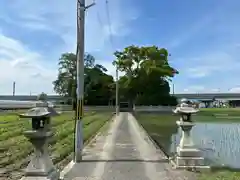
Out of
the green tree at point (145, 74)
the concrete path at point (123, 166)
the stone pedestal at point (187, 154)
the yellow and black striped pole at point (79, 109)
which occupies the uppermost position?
the green tree at point (145, 74)

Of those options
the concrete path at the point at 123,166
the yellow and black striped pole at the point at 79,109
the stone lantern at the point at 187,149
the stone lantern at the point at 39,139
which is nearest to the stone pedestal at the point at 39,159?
the stone lantern at the point at 39,139

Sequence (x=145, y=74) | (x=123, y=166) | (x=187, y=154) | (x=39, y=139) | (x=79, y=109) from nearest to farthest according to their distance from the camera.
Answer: (x=39, y=139) → (x=187, y=154) → (x=123, y=166) → (x=79, y=109) → (x=145, y=74)

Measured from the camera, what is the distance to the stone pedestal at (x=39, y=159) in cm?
666

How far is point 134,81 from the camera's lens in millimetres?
69312

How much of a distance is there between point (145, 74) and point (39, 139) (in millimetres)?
62461

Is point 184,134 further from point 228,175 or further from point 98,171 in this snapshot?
point 98,171

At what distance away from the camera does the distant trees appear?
6925 centimetres

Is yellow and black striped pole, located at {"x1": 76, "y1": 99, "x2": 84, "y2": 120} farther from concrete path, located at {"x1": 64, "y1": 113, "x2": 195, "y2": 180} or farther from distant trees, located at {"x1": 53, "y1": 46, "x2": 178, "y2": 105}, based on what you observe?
distant trees, located at {"x1": 53, "y1": 46, "x2": 178, "y2": 105}

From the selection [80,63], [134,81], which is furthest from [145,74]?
[80,63]

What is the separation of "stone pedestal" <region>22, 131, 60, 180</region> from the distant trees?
60372 millimetres

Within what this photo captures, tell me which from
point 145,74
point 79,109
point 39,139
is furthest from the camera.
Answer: point 145,74

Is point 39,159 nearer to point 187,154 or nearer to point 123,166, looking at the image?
point 123,166

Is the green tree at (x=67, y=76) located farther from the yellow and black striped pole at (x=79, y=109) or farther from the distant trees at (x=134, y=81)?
the yellow and black striped pole at (x=79, y=109)

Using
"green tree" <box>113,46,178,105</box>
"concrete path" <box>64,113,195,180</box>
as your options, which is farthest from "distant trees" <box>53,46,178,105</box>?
"concrete path" <box>64,113,195,180</box>
